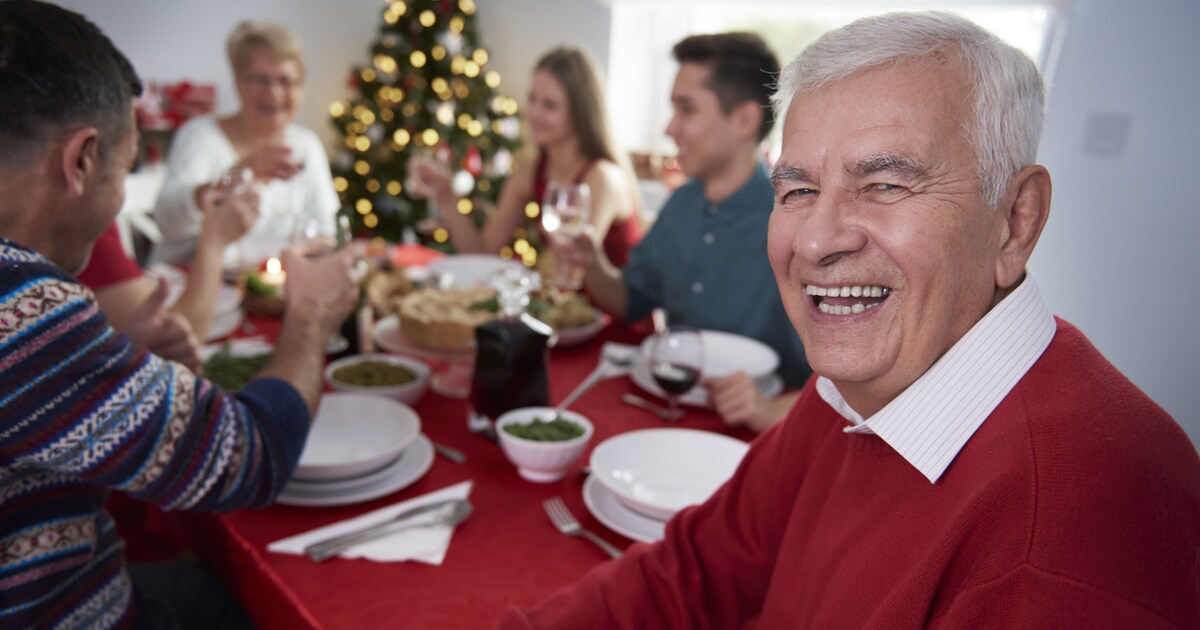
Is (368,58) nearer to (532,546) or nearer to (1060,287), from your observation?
(1060,287)

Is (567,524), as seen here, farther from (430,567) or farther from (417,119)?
(417,119)

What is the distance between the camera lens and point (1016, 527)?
0.69m

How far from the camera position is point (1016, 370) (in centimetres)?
79

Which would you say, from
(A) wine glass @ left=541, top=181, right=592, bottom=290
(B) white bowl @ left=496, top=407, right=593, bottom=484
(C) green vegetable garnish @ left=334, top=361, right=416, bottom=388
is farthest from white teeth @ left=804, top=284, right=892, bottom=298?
(A) wine glass @ left=541, top=181, right=592, bottom=290

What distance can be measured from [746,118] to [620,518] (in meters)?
1.56

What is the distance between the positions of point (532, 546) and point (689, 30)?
539 cm

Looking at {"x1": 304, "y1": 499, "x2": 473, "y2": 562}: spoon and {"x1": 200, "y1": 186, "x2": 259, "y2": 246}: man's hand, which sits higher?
{"x1": 200, "y1": 186, "x2": 259, "y2": 246}: man's hand

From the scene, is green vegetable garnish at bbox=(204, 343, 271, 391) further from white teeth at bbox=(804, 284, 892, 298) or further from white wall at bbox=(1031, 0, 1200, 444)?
white wall at bbox=(1031, 0, 1200, 444)

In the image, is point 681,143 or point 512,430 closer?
point 512,430

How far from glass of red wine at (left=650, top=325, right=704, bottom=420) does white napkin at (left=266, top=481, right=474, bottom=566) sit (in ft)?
1.93

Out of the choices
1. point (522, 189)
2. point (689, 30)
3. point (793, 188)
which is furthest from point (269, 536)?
point (689, 30)

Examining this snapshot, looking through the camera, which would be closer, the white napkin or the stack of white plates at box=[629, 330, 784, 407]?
the white napkin

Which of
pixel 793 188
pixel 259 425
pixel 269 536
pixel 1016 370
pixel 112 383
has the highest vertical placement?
pixel 793 188

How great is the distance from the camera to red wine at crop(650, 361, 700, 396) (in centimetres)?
168
